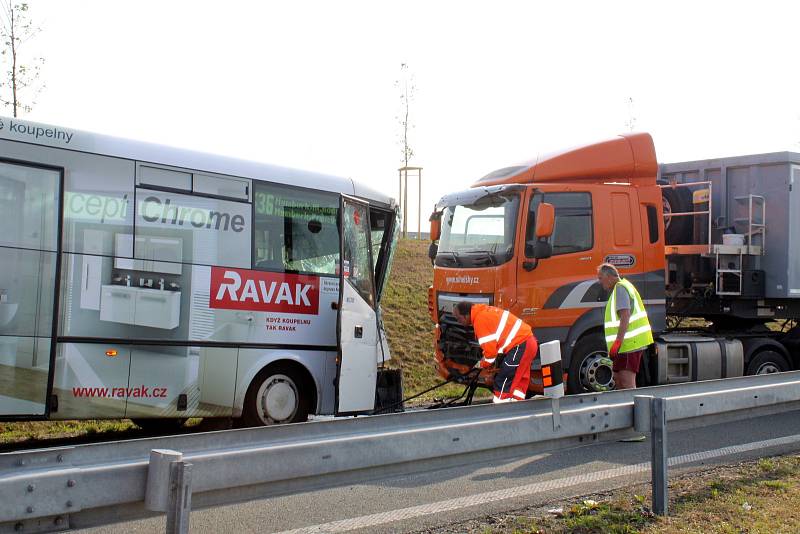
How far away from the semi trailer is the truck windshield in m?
0.02

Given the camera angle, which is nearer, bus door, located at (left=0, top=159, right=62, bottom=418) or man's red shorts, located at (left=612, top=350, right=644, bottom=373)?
bus door, located at (left=0, top=159, right=62, bottom=418)

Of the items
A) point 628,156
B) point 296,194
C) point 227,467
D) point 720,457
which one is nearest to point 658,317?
point 628,156

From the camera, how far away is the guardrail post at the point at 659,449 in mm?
4816

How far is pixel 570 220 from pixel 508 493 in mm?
4436

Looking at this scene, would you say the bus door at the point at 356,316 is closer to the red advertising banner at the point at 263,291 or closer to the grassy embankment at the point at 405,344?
the red advertising banner at the point at 263,291

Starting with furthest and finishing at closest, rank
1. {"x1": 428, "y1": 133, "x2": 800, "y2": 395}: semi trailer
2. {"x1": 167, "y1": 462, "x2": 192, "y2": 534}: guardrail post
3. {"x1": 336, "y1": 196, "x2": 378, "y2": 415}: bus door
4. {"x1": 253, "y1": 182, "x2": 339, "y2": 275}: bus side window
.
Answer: {"x1": 428, "y1": 133, "x2": 800, "y2": 395}: semi trailer, {"x1": 336, "y1": 196, "x2": 378, "y2": 415}: bus door, {"x1": 253, "y1": 182, "x2": 339, "y2": 275}: bus side window, {"x1": 167, "y1": 462, "x2": 192, "y2": 534}: guardrail post

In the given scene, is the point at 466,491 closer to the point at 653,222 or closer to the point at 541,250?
the point at 541,250

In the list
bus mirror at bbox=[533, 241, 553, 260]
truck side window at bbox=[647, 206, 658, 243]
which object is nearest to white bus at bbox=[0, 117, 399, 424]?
bus mirror at bbox=[533, 241, 553, 260]

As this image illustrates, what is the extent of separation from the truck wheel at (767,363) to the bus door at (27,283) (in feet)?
29.5

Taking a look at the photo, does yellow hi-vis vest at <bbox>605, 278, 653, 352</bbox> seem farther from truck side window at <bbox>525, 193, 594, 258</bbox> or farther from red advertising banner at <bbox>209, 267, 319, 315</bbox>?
red advertising banner at <bbox>209, 267, 319, 315</bbox>

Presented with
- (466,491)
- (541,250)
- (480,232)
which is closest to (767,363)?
(541,250)

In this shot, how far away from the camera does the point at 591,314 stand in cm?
938

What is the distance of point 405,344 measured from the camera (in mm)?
15156

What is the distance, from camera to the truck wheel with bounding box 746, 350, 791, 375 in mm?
11069
